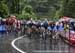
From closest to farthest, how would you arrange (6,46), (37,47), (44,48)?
1. (44,48)
2. (6,46)
3. (37,47)

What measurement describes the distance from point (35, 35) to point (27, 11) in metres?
56.5

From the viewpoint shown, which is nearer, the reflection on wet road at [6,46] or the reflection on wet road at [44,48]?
the reflection on wet road at [6,46]

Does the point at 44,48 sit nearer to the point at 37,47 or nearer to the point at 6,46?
the point at 37,47

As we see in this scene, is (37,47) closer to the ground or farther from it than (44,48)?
closer to the ground

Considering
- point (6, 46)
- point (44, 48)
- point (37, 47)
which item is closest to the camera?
point (44, 48)

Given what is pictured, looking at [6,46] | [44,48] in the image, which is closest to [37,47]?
[44,48]

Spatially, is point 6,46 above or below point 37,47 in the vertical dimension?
above

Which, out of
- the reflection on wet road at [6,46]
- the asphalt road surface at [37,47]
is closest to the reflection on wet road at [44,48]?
the asphalt road surface at [37,47]

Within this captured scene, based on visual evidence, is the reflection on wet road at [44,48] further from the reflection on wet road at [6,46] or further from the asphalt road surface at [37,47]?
the reflection on wet road at [6,46]

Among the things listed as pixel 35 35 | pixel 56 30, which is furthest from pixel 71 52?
pixel 35 35

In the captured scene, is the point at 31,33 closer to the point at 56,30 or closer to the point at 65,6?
the point at 56,30

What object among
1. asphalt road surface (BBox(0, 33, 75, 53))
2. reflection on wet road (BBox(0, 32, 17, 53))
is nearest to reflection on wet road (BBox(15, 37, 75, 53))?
asphalt road surface (BBox(0, 33, 75, 53))

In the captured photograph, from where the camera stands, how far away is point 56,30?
34562 mm

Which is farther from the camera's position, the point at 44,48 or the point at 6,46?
the point at 6,46
